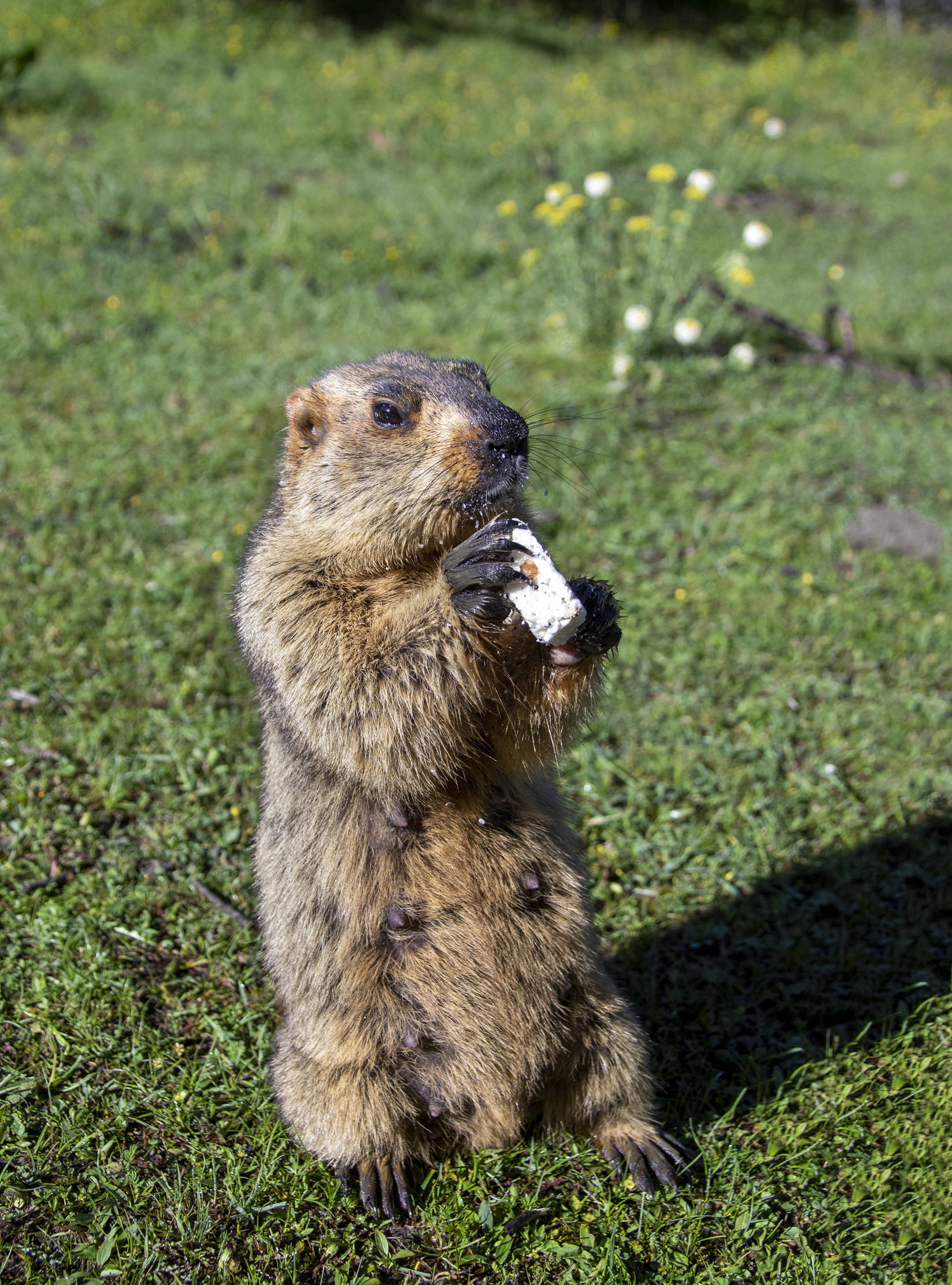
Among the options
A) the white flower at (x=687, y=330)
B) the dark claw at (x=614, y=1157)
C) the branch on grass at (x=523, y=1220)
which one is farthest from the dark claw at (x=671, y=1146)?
the white flower at (x=687, y=330)

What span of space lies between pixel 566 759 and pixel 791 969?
1.19m

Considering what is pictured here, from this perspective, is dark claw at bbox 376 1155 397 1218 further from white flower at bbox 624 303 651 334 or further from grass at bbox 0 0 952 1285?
white flower at bbox 624 303 651 334

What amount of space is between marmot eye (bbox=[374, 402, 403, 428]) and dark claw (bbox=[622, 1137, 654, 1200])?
2.15 meters

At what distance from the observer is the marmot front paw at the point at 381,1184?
112 inches

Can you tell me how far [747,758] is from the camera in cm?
462

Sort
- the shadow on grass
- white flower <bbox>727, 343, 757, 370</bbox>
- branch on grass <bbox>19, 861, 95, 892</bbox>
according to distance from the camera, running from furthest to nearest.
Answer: white flower <bbox>727, 343, 757, 370</bbox> → branch on grass <bbox>19, 861, 95, 892</bbox> → the shadow on grass

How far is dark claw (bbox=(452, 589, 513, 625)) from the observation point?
8.64 feet

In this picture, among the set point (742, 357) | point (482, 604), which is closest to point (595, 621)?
point (482, 604)

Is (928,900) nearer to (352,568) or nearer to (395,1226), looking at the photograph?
(395,1226)

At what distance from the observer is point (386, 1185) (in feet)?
9.39

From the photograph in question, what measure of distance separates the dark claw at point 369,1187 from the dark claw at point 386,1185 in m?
0.02

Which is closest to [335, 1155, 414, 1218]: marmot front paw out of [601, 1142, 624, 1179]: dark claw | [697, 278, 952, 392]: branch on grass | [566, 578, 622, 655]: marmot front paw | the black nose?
[601, 1142, 624, 1179]: dark claw

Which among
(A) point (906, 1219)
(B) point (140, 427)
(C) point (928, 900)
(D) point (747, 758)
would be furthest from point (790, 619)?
(B) point (140, 427)

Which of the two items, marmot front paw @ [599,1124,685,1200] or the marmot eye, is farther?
the marmot eye
